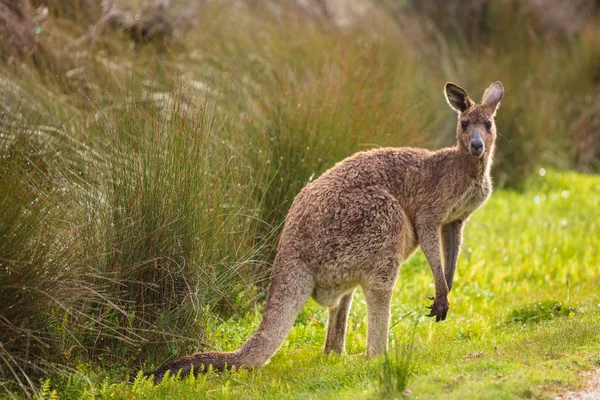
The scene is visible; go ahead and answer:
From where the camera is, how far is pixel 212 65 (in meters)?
10.7

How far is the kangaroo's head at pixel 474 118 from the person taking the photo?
6.37 meters

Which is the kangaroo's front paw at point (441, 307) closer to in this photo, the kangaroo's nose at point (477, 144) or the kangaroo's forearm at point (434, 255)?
the kangaroo's forearm at point (434, 255)

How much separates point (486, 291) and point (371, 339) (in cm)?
273

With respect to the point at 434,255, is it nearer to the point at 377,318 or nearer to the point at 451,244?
the point at 451,244

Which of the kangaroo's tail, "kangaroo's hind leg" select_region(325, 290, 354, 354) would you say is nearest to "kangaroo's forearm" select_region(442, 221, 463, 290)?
"kangaroo's hind leg" select_region(325, 290, 354, 354)

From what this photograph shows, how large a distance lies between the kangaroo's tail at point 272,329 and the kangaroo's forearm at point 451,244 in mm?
1297

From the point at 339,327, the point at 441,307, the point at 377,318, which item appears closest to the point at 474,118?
the point at 441,307

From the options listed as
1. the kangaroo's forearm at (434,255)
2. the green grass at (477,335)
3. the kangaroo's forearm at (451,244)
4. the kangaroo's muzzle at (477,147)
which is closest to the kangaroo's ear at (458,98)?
the kangaroo's muzzle at (477,147)

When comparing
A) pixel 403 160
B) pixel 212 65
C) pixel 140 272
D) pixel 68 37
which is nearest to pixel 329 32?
pixel 212 65

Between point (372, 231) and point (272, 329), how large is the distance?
38.6 inches

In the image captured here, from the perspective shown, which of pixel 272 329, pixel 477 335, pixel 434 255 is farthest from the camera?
pixel 477 335

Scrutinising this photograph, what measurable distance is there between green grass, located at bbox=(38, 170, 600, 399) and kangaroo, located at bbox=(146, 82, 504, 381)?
0.84ft

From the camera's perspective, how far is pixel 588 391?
4.95 meters

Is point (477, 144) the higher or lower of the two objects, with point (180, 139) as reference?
higher
